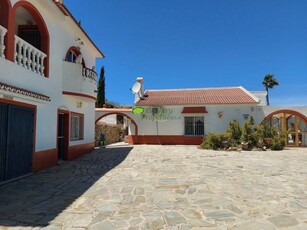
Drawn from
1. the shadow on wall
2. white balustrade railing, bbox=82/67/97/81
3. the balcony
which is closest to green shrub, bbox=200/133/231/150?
white balustrade railing, bbox=82/67/97/81

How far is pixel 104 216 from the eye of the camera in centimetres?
530

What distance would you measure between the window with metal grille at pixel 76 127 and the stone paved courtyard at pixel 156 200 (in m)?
4.34

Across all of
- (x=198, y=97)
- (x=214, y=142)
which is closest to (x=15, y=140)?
(x=214, y=142)

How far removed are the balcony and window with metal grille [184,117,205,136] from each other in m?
12.7

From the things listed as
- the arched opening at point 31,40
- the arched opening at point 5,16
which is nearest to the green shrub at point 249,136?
the arched opening at point 31,40

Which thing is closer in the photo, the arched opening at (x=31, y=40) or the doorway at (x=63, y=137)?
the arched opening at (x=31, y=40)

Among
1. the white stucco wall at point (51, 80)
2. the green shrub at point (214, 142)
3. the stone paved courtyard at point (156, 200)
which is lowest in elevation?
the stone paved courtyard at point (156, 200)

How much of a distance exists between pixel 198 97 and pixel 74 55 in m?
15.0

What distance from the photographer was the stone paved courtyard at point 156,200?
496 centimetres

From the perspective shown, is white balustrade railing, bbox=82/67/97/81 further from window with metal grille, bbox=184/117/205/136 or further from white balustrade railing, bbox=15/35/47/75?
window with metal grille, bbox=184/117/205/136

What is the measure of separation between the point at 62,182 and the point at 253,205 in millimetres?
5752

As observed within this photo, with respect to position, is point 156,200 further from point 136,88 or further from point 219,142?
point 136,88

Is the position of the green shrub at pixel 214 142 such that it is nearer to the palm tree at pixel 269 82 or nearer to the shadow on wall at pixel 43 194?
the shadow on wall at pixel 43 194

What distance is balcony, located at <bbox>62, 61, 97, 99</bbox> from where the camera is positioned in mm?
12254
